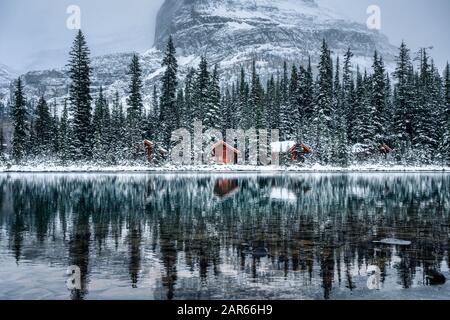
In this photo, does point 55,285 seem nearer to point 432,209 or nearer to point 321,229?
point 321,229

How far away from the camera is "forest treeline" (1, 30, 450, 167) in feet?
250

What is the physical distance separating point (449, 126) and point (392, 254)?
6461cm

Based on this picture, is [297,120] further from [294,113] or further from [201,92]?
[201,92]

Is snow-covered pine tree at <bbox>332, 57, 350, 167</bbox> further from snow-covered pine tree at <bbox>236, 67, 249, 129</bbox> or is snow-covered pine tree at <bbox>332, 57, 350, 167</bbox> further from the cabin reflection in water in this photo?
the cabin reflection in water

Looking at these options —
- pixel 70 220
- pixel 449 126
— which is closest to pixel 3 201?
pixel 70 220

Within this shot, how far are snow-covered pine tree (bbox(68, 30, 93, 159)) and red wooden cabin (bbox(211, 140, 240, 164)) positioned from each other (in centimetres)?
1975

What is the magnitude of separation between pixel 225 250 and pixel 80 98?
226 feet

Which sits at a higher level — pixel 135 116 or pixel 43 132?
pixel 135 116

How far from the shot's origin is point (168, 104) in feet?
295

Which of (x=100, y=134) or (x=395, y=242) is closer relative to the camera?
(x=395, y=242)

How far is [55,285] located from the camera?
10406 millimetres

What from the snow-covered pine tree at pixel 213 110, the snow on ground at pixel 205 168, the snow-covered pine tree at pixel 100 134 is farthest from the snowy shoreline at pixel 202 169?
the snow-covered pine tree at pixel 213 110

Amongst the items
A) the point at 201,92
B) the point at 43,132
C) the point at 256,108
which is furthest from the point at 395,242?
the point at 43,132

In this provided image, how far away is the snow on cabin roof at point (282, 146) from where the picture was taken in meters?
82.2
